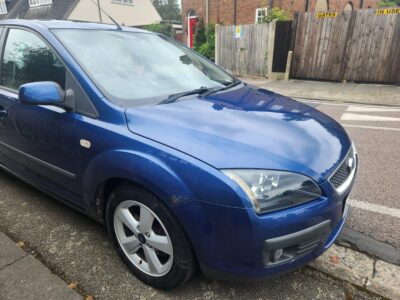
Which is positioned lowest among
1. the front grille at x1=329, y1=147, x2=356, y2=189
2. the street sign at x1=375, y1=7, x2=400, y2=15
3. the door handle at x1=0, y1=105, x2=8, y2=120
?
the front grille at x1=329, y1=147, x2=356, y2=189

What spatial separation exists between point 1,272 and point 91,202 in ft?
2.57

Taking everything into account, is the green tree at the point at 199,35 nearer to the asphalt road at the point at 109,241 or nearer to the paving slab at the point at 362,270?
the asphalt road at the point at 109,241

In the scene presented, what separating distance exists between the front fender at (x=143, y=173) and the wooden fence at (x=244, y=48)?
1104cm

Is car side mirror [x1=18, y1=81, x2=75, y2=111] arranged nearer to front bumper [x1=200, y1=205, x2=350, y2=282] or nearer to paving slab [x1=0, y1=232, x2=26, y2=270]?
paving slab [x1=0, y1=232, x2=26, y2=270]

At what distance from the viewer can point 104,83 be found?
7.41 feet

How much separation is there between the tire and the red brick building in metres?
16.8

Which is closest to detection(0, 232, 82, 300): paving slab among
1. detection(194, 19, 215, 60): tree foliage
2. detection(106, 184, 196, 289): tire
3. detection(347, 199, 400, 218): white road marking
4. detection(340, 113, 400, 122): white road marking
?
detection(106, 184, 196, 289): tire

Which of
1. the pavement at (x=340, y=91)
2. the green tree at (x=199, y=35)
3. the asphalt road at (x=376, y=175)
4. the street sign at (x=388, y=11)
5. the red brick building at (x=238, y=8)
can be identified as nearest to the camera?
the asphalt road at (x=376, y=175)

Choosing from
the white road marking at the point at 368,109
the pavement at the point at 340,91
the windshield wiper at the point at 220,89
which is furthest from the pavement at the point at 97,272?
the pavement at the point at 340,91

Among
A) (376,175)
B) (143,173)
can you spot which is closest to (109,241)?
(143,173)

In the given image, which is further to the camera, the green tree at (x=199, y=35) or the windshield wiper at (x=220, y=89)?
the green tree at (x=199, y=35)

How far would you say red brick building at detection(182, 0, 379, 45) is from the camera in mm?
16656

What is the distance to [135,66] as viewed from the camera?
8.44 ft

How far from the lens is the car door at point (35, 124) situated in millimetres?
2375
